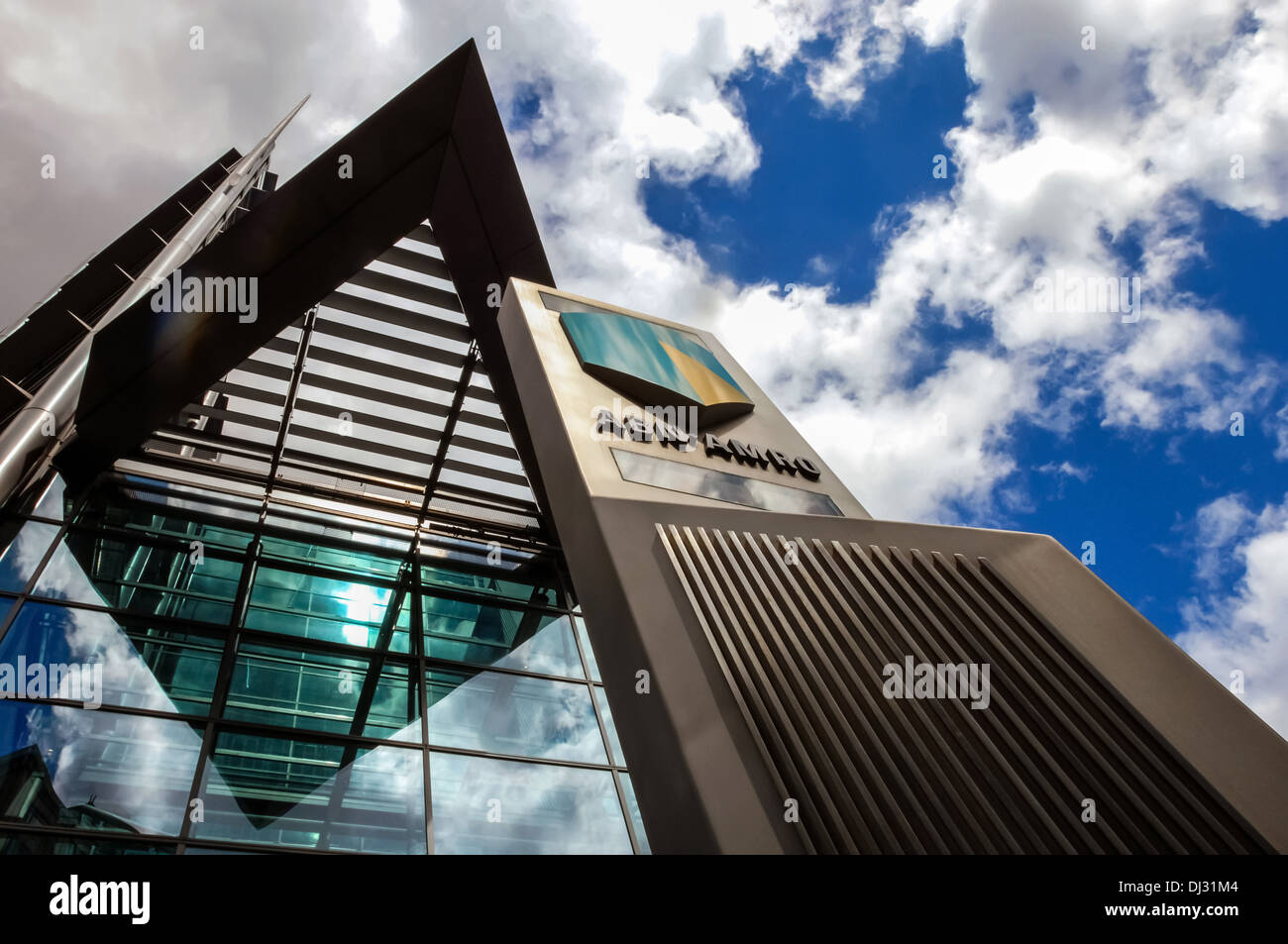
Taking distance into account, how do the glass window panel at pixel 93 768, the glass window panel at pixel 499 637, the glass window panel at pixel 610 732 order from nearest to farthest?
the glass window panel at pixel 93 768
the glass window panel at pixel 610 732
the glass window panel at pixel 499 637

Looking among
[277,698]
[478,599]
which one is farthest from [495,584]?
[277,698]

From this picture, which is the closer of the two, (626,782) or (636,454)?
(636,454)

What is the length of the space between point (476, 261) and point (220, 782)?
29.2 feet

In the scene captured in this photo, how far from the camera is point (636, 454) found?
891cm

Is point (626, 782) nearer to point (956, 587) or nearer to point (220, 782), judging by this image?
point (220, 782)

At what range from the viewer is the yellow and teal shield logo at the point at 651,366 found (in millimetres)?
10414

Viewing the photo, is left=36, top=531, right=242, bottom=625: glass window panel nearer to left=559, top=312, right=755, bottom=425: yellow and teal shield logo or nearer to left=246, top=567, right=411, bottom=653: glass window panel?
left=246, top=567, right=411, bottom=653: glass window panel

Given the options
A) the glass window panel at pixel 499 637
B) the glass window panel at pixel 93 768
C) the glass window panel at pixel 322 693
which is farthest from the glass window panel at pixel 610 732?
the glass window panel at pixel 93 768

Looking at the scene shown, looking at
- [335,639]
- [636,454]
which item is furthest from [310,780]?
[636,454]

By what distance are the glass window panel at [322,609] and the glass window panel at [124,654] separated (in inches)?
52.3
